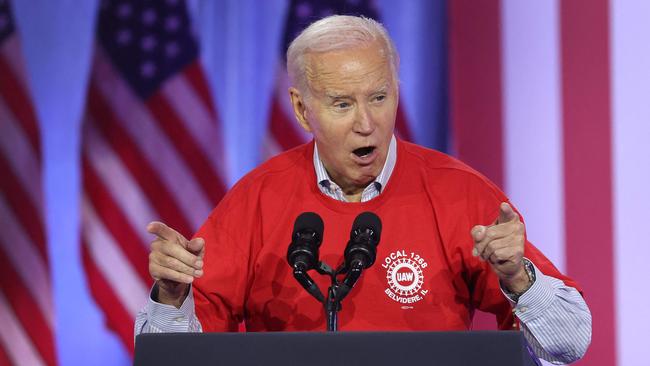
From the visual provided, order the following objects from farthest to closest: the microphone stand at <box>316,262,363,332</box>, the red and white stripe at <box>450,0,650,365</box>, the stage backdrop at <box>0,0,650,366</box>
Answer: the stage backdrop at <box>0,0,650,366</box> → the red and white stripe at <box>450,0,650,365</box> → the microphone stand at <box>316,262,363,332</box>

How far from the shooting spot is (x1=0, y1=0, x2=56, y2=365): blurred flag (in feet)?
11.1

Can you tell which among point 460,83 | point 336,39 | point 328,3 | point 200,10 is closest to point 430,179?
point 336,39

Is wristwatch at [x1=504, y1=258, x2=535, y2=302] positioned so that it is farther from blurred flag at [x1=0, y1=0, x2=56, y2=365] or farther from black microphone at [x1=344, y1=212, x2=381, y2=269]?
blurred flag at [x1=0, y1=0, x2=56, y2=365]

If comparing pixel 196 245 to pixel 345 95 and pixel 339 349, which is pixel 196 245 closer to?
pixel 339 349

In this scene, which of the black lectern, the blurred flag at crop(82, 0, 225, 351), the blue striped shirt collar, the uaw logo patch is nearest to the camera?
the black lectern

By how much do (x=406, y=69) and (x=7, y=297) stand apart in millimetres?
1592

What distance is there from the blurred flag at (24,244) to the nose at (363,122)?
5.43ft

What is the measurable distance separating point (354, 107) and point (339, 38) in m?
0.16

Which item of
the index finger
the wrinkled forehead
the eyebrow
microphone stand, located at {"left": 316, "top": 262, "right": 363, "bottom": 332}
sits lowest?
microphone stand, located at {"left": 316, "top": 262, "right": 363, "bottom": 332}

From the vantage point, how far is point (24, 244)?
3.40 m

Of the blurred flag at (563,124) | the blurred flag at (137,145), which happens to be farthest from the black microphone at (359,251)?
the blurred flag at (137,145)

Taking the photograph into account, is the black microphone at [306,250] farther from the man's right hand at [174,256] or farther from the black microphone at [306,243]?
the man's right hand at [174,256]

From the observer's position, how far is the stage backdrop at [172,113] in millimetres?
3105

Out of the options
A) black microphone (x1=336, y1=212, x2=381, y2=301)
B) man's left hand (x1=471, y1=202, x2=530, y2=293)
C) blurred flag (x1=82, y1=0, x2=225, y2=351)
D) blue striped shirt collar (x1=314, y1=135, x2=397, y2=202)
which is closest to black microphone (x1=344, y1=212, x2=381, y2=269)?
black microphone (x1=336, y1=212, x2=381, y2=301)
